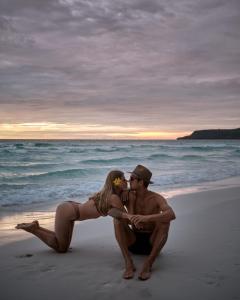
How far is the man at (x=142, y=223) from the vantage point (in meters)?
4.38

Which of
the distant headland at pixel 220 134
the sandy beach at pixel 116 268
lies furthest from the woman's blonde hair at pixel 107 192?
the distant headland at pixel 220 134

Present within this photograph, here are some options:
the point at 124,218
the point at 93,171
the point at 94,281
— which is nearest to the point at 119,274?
the point at 94,281

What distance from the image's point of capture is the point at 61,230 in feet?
17.3

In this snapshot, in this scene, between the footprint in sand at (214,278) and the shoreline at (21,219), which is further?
the shoreline at (21,219)

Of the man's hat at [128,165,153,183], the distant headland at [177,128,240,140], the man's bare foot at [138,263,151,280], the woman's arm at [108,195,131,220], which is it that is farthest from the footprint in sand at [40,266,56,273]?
the distant headland at [177,128,240,140]

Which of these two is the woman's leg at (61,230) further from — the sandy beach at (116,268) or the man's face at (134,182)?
the man's face at (134,182)

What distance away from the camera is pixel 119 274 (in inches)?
172

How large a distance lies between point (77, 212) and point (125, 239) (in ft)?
3.04

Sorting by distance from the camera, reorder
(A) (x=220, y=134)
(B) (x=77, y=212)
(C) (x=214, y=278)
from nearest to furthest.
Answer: (C) (x=214, y=278) < (B) (x=77, y=212) < (A) (x=220, y=134)

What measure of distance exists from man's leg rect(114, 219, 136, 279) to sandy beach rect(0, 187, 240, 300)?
11cm

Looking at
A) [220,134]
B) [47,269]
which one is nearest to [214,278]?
[47,269]

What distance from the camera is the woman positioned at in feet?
15.3

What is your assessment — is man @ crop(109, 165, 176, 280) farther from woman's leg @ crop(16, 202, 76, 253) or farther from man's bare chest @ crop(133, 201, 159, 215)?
woman's leg @ crop(16, 202, 76, 253)

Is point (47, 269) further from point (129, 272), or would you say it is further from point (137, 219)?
point (137, 219)
